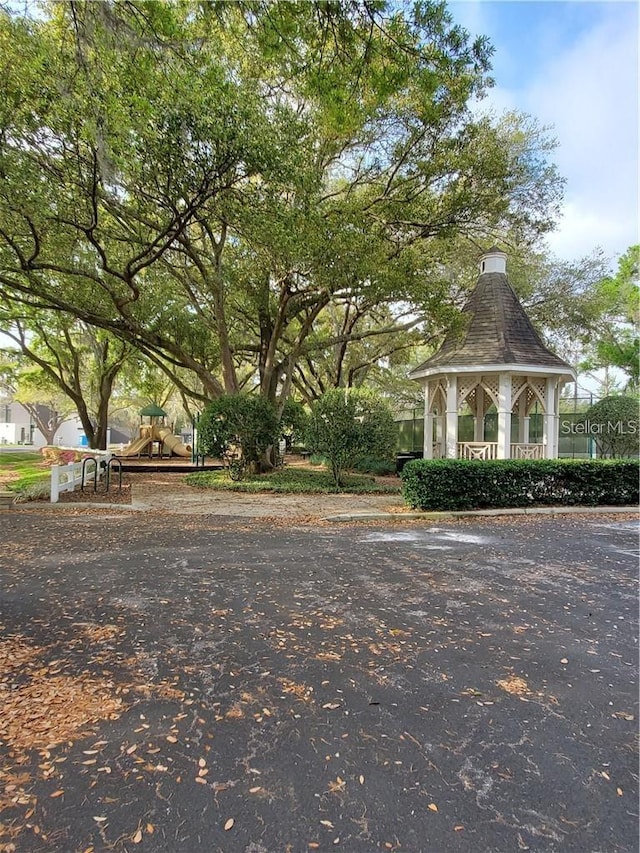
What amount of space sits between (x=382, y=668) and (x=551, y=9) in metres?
6.06

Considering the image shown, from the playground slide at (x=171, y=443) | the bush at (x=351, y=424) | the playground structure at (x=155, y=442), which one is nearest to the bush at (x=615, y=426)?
the bush at (x=351, y=424)

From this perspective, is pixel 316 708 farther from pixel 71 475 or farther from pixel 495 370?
pixel 495 370

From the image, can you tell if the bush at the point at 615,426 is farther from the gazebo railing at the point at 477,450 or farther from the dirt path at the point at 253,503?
the dirt path at the point at 253,503

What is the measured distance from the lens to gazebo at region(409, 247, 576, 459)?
1231 cm

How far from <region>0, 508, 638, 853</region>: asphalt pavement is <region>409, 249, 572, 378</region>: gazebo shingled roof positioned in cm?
802

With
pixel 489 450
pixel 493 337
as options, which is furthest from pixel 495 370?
pixel 489 450

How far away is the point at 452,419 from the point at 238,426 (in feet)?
18.7

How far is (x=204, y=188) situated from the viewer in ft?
27.8

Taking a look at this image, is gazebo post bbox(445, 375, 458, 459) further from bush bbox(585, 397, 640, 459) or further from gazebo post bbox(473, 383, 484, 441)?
bush bbox(585, 397, 640, 459)

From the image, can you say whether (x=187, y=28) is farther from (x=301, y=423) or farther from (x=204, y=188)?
(x=301, y=423)

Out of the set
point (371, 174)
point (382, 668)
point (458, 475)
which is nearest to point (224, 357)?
point (371, 174)

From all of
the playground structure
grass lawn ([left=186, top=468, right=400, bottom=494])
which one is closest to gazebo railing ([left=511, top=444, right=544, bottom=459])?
grass lawn ([left=186, top=468, right=400, bottom=494])

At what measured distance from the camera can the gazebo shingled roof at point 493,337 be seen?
12.4 m

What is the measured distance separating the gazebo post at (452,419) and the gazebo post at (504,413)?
108cm
